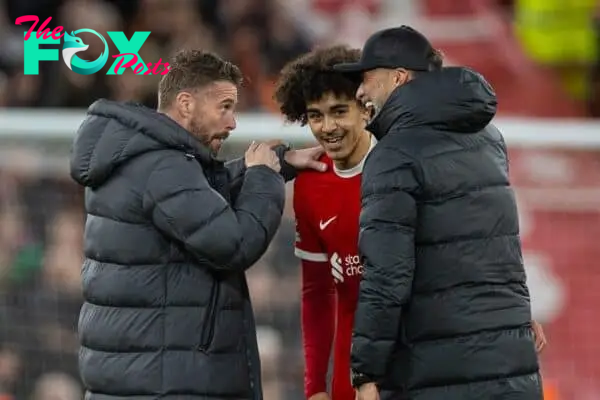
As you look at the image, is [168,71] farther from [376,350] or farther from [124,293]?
[376,350]

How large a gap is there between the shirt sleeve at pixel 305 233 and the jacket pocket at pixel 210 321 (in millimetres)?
534

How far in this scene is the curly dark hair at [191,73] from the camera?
4.86 meters

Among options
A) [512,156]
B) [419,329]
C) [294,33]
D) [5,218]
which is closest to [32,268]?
[5,218]

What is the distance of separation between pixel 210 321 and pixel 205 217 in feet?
1.10

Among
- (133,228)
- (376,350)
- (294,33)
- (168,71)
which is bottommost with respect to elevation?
(376,350)

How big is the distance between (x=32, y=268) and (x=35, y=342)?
33cm

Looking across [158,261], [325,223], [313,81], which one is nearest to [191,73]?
[313,81]

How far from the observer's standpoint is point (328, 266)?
5223 mm

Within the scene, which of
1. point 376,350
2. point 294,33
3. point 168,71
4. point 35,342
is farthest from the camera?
point 294,33

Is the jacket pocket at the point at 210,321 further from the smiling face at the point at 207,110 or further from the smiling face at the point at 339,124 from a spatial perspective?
the smiling face at the point at 339,124

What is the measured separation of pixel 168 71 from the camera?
16.2 feet

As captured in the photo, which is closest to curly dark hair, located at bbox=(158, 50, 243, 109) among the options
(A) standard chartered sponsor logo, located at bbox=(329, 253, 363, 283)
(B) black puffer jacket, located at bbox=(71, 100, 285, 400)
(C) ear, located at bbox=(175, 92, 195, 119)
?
(C) ear, located at bbox=(175, 92, 195, 119)

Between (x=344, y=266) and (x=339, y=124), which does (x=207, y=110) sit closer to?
(x=339, y=124)
